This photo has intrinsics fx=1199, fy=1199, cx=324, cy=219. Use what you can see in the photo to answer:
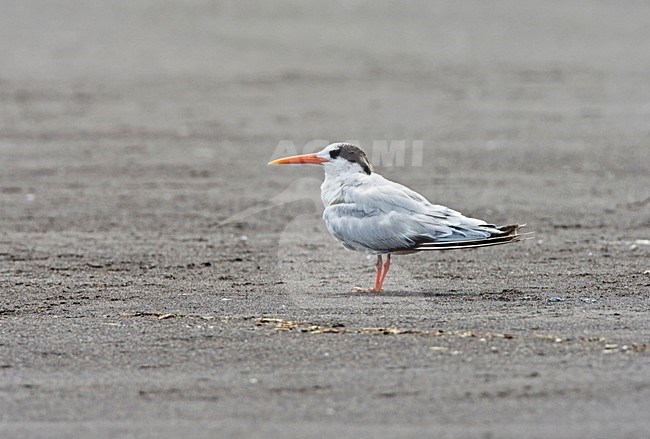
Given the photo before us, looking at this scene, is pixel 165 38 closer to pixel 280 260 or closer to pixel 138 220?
pixel 138 220

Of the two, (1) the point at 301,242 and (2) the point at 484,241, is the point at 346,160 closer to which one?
(2) the point at 484,241

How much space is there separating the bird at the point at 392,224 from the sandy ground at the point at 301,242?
336mm

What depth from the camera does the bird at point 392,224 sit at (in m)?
7.64

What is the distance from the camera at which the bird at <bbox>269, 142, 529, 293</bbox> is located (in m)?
7.64

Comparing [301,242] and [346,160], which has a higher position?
[346,160]

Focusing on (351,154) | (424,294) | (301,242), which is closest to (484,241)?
(424,294)

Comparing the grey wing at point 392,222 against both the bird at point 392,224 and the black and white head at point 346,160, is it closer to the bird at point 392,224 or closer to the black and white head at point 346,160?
the bird at point 392,224

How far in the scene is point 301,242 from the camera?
10195mm

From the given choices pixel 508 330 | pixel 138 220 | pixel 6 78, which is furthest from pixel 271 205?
pixel 6 78

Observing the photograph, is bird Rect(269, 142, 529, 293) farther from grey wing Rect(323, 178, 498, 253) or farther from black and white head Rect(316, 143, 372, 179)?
black and white head Rect(316, 143, 372, 179)

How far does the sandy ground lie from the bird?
1.10 ft

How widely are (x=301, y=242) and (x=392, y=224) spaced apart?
Result: 2476 millimetres

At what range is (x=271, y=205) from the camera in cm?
1209

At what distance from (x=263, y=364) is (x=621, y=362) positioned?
1787mm
